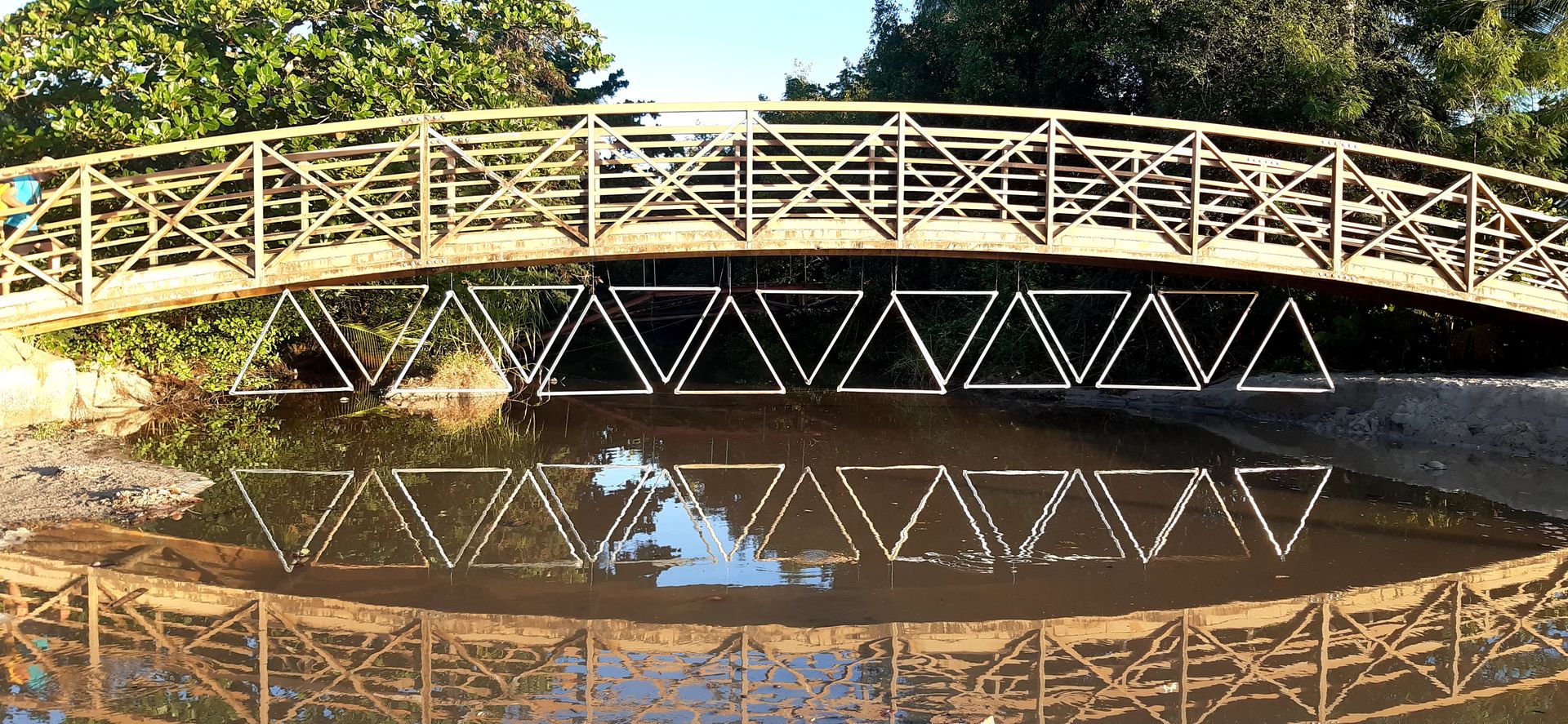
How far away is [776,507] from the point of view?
9.68 metres

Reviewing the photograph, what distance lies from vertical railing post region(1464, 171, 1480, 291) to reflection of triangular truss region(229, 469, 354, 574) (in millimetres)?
11675

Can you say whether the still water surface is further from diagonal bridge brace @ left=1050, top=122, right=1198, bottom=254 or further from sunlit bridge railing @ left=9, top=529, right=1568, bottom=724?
diagonal bridge brace @ left=1050, top=122, right=1198, bottom=254

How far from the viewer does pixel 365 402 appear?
15.9 meters

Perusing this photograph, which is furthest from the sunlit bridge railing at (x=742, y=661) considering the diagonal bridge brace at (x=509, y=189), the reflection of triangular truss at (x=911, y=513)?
the diagonal bridge brace at (x=509, y=189)

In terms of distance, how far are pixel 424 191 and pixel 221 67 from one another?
17.9 feet

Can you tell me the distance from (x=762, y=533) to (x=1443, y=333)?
11.3 metres

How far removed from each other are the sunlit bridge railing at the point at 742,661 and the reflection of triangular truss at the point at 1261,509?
49.4 inches

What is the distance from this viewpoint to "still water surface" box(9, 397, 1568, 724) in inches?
214

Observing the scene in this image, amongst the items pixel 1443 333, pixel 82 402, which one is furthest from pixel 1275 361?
pixel 82 402

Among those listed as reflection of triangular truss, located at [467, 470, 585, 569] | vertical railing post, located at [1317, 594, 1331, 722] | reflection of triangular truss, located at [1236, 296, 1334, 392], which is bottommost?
vertical railing post, located at [1317, 594, 1331, 722]

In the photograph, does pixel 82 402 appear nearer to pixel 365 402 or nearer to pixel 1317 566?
pixel 365 402

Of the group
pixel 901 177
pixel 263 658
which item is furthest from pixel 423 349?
pixel 263 658

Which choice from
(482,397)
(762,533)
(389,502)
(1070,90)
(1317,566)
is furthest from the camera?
(1070,90)

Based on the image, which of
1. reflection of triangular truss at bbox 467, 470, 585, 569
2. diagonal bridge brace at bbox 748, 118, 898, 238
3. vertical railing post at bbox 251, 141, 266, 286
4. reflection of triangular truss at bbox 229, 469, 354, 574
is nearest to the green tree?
vertical railing post at bbox 251, 141, 266, 286
